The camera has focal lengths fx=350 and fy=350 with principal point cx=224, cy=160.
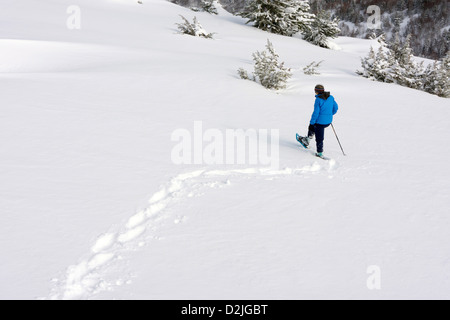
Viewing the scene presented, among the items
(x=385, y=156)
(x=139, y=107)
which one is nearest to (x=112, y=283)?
(x=139, y=107)

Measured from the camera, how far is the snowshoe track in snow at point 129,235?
9.27ft

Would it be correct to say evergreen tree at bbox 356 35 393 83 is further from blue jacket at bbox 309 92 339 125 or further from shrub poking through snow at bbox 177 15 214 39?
blue jacket at bbox 309 92 339 125

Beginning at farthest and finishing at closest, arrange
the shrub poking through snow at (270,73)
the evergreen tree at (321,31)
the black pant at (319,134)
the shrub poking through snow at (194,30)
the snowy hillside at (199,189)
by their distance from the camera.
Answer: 1. the evergreen tree at (321,31)
2. the shrub poking through snow at (194,30)
3. the shrub poking through snow at (270,73)
4. the black pant at (319,134)
5. the snowy hillside at (199,189)

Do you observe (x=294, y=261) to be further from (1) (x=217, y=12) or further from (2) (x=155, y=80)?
(1) (x=217, y=12)

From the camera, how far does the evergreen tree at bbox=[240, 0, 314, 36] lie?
59.6 feet

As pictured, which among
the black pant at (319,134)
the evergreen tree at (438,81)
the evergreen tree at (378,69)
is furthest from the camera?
the evergreen tree at (378,69)

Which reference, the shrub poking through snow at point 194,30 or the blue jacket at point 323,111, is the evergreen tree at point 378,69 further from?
the blue jacket at point 323,111

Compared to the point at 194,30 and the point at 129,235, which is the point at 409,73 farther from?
the point at 129,235

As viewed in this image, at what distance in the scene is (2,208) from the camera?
3561 mm

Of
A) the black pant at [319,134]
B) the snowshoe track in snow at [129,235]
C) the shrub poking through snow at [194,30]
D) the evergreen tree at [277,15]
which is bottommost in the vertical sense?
the snowshoe track in snow at [129,235]

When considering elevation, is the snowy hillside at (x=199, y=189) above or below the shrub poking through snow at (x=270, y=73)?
below

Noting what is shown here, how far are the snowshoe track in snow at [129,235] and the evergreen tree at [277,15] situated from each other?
14953mm

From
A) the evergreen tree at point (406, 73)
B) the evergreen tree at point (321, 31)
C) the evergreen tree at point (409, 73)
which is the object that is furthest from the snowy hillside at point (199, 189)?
the evergreen tree at point (321, 31)

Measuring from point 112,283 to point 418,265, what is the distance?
2.80 meters
